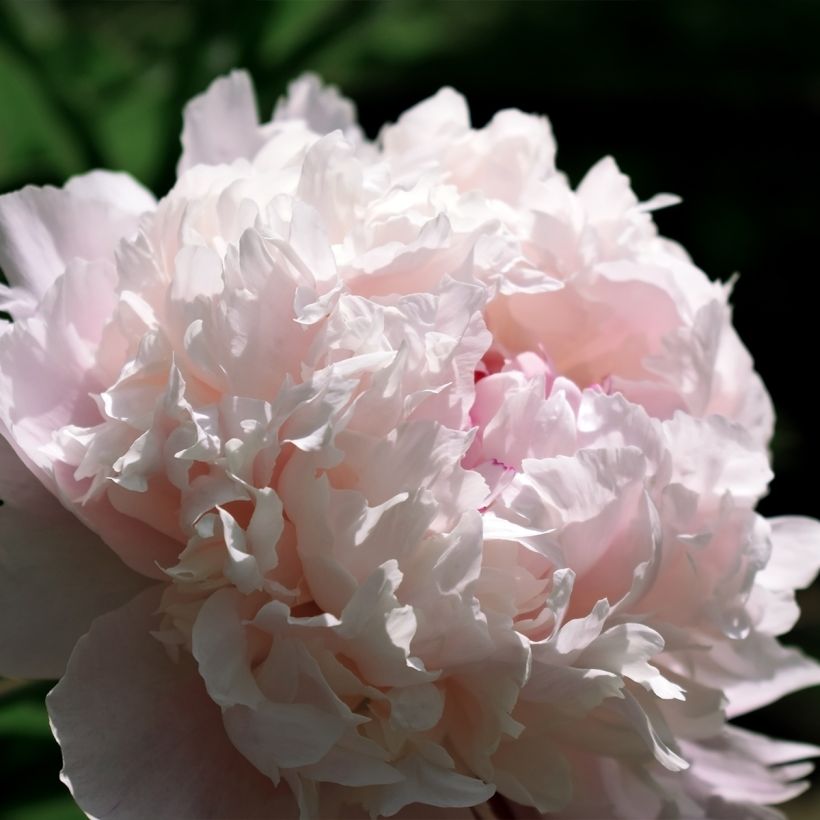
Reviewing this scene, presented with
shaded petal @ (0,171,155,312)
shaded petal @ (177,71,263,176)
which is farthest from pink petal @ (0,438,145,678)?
shaded petal @ (177,71,263,176)

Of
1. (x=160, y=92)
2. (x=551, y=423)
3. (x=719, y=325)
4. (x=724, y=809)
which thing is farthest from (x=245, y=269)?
(x=160, y=92)

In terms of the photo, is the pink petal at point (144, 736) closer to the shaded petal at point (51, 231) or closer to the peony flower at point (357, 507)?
the peony flower at point (357, 507)

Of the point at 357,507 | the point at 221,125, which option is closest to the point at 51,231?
the point at 221,125

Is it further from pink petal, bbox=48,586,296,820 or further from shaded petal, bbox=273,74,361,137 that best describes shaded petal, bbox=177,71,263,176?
pink petal, bbox=48,586,296,820

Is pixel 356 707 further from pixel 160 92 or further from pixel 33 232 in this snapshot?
pixel 160 92

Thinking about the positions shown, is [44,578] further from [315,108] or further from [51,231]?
[315,108]

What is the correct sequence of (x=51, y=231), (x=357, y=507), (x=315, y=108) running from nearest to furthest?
(x=357, y=507) → (x=51, y=231) → (x=315, y=108)

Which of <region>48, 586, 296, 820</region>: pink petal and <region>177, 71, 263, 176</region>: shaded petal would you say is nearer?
<region>48, 586, 296, 820</region>: pink petal
